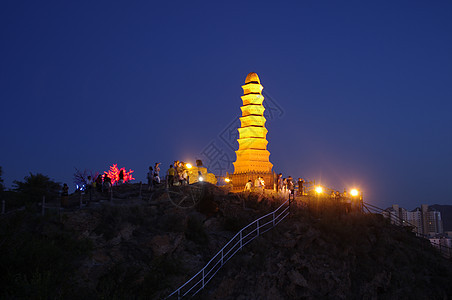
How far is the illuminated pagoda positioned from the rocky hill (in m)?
14.8

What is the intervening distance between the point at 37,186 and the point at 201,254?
25697 millimetres

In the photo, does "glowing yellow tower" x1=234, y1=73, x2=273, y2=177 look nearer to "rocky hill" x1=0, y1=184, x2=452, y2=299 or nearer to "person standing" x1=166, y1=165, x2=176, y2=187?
"rocky hill" x1=0, y1=184, x2=452, y2=299

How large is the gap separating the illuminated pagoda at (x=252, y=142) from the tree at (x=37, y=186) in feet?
52.7

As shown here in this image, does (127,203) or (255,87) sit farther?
(255,87)

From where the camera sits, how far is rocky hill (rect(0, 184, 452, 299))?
15492 mm

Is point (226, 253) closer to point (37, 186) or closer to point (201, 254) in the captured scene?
point (201, 254)

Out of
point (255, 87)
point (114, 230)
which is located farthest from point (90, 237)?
point (255, 87)

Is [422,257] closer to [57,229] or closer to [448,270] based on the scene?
[448,270]

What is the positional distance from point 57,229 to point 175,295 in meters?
5.16

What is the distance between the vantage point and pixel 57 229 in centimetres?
1773

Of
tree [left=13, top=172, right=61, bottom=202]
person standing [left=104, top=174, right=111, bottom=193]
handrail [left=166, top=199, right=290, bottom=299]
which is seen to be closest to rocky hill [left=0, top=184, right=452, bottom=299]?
handrail [left=166, top=199, right=290, bottom=299]

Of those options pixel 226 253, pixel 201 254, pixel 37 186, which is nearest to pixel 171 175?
pixel 201 254

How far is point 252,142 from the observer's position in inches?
1801

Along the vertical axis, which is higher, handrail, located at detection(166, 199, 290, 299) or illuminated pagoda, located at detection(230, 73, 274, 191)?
illuminated pagoda, located at detection(230, 73, 274, 191)
